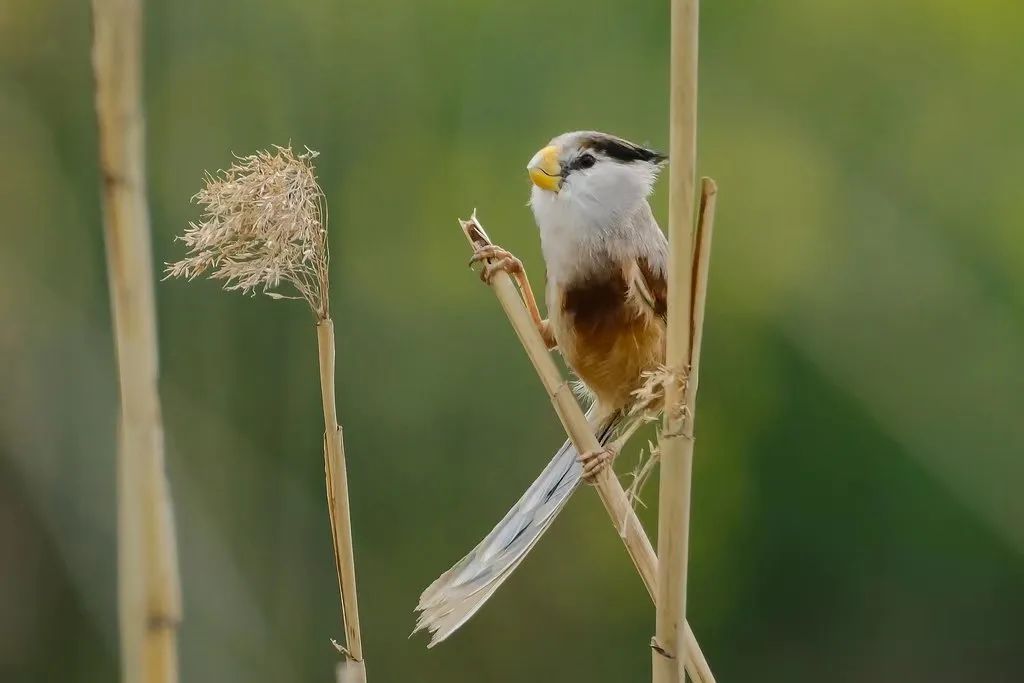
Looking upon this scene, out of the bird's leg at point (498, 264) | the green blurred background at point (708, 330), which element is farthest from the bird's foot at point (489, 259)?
the green blurred background at point (708, 330)

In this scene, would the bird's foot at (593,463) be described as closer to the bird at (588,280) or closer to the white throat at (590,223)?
the bird at (588,280)

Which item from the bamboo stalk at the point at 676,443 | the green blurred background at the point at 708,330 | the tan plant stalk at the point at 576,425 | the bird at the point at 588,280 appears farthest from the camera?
the green blurred background at the point at 708,330

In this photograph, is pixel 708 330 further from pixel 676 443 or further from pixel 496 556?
Result: pixel 676 443

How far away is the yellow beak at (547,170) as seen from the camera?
0.63 m

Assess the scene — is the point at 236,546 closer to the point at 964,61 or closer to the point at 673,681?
the point at 673,681

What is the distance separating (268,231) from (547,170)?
211 mm

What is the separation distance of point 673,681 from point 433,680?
2.30 ft

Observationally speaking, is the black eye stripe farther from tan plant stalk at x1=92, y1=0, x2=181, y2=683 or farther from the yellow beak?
tan plant stalk at x1=92, y1=0, x2=181, y2=683

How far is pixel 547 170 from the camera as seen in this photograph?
64 centimetres

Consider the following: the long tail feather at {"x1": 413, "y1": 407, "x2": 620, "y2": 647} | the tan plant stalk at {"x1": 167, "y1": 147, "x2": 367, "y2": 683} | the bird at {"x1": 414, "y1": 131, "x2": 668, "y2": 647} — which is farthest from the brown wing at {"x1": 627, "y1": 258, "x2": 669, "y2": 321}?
the tan plant stalk at {"x1": 167, "y1": 147, "x2": 367, "y2": 683}

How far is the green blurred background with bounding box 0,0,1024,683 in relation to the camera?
1.06 meters

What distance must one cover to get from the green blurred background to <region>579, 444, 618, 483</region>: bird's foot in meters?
0.50

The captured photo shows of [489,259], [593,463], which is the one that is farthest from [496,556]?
[489,259]

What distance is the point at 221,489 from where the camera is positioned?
104 cm
